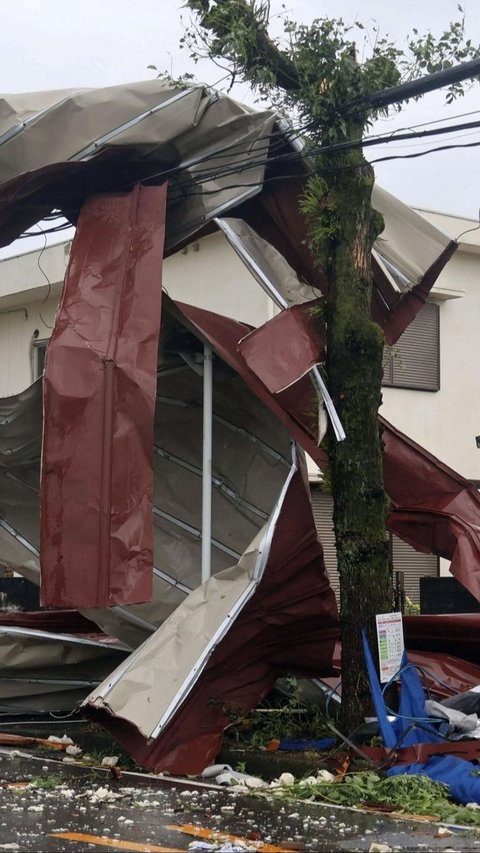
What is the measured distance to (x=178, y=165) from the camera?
34.4 ft

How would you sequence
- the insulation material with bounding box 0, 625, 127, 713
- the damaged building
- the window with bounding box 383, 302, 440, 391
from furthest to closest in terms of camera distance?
1. the window with bounding box 383, 302, 440, 391
2. the insulation material with bounding box 0, 625, 127, 713
3. the damaged building

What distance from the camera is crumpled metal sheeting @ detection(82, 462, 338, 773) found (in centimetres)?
913

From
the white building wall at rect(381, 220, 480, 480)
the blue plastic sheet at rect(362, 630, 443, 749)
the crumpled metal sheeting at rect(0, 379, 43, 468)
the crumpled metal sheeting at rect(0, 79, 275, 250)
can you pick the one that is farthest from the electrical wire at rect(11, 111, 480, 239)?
the white building wall at rect(381, 220, 480, 480)

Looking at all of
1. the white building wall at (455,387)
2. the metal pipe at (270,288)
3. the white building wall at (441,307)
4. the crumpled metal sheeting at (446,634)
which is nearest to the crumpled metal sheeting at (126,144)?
the metal pipe at (270,288)

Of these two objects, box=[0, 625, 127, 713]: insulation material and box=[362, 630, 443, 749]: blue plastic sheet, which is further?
box=[0, 625, 127, 713]: insulation material

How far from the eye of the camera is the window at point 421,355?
21688mm

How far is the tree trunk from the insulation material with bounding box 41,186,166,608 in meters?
1.58

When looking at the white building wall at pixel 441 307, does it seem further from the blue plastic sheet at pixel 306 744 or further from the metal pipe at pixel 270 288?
the blue plastic sheet at pixel 306 744

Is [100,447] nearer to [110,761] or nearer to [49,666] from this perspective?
[110,761]

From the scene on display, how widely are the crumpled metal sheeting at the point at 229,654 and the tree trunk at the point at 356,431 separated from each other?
41 centimetres

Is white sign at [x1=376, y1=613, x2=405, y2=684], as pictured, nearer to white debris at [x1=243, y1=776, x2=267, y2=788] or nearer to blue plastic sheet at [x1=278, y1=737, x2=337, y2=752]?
blue plastic sheet at [x1=278, y1=737, x2=337, y2=752]

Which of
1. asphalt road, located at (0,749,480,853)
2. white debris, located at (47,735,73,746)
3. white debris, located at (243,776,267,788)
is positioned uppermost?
white debris, located at (47,735,73,746)

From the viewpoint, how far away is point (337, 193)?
9922 millimetres

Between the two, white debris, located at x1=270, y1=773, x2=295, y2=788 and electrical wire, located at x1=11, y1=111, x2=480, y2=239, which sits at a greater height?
electrical wire, located at x1=11, y1=111, x2=480, y2=239
